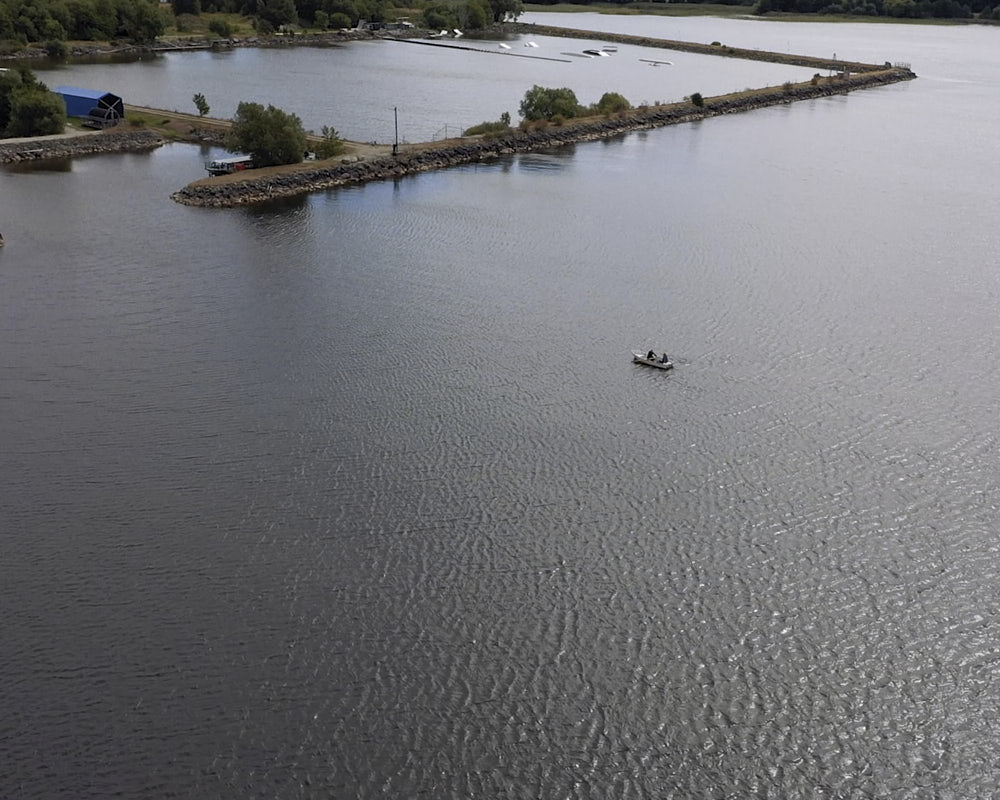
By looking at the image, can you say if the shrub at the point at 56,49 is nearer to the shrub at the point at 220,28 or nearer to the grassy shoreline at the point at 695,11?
the shrub at the point at 220,28

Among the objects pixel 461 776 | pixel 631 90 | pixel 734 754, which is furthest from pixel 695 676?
pixel 631 90

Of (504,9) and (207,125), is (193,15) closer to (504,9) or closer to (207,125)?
(504,9)

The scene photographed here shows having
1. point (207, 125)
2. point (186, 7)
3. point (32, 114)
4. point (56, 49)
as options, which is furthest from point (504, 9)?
point (32, 114)

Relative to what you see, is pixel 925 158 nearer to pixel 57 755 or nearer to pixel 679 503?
pixel 679 503

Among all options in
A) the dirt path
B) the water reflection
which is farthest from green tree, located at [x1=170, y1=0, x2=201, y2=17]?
the water reflection

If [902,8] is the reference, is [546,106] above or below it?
below

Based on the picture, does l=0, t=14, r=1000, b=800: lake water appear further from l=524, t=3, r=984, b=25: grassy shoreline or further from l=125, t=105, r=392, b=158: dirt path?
l=524, t=3, r=984, b=25: grassy shoreline
